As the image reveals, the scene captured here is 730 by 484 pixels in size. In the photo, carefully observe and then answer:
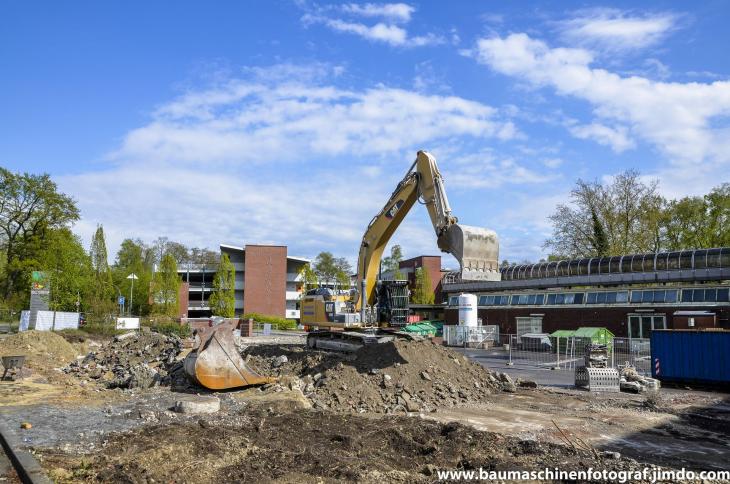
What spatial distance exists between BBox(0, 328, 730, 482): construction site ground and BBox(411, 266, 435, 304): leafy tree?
43282mm

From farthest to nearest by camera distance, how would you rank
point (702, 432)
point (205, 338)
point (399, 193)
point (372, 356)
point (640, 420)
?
point (399, 193), point (372, 356), point (205, 338), point (640, 420), point (702, 432)

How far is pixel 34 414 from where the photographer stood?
34.4ft

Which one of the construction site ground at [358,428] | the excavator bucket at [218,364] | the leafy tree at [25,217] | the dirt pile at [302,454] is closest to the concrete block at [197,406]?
the construction site ground at [358,428]

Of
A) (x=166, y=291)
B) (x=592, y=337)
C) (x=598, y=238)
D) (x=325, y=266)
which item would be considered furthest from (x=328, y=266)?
(x=592, y=337)

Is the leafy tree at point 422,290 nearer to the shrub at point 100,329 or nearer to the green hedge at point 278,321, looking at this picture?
the green hedge at point 278,321

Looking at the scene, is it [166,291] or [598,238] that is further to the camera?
[166,291]

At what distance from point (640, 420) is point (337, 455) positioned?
7.94 metres

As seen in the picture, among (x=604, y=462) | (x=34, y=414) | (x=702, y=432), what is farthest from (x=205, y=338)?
(x=702, y=432)

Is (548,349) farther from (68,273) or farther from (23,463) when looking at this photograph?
(68,273)

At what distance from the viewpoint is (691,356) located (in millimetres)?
17969

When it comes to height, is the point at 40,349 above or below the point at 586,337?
below

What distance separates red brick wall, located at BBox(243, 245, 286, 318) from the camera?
227 feet

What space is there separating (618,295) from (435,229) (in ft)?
74.8

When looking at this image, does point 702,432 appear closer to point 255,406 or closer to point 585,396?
point 585,396
